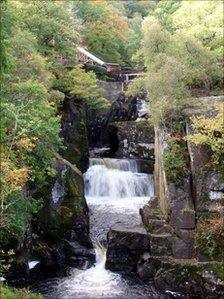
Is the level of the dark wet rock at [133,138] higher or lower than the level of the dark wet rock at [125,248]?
higher

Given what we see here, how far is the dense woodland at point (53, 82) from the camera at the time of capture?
16625mm

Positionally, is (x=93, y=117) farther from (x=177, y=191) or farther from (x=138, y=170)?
(x=177, y=191)

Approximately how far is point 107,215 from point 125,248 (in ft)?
16.6

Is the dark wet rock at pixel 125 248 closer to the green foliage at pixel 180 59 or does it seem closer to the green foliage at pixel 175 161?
the green foliage at pixel 175 161

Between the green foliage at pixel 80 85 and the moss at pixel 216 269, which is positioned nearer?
the moss at pixel 216 269

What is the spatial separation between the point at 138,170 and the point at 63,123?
6.35 meters

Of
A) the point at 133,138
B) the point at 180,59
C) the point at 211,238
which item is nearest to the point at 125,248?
the point at 211,238

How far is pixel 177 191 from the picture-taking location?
21.1 meters

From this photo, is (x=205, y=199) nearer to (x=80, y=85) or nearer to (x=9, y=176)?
(x=9, y=176)

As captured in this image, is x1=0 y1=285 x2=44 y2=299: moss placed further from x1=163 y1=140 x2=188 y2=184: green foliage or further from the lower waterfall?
x1=163 y1=140 x2=188 y2=184: green foliage

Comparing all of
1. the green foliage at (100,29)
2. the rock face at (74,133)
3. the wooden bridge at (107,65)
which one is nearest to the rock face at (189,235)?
the rock face at (74,133)

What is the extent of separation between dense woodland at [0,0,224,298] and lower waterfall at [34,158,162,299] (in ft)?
10.7

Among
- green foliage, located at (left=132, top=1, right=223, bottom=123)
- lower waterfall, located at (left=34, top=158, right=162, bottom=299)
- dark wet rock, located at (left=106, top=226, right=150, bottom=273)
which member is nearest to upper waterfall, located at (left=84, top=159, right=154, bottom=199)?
lower waterfall, located at (left=34, top=158, right=162, bottom=299)

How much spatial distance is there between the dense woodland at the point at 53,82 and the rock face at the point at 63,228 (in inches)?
43.3
